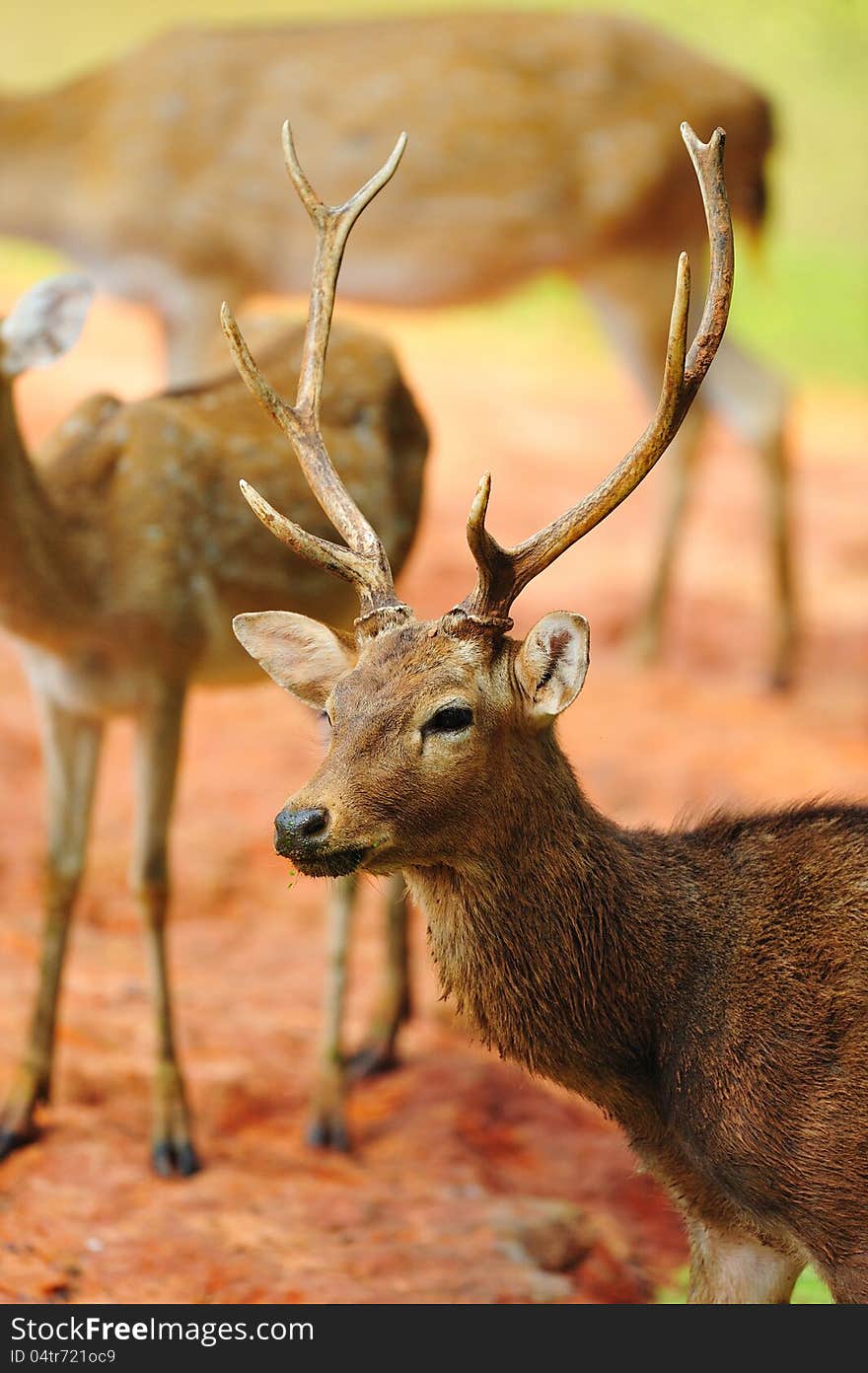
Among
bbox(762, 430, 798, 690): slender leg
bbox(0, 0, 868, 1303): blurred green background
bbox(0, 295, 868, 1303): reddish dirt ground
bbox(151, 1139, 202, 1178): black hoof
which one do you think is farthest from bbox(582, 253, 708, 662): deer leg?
bbox(0, 0, 868, 1303): blurred green background

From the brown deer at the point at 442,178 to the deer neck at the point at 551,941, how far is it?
4825 mm

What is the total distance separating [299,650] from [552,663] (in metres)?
0.50

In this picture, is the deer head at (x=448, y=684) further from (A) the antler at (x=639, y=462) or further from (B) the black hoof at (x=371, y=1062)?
(B) the black hoof at (x=371, y=1062)

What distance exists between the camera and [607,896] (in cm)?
315

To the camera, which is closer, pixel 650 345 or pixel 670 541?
pixel 650 345

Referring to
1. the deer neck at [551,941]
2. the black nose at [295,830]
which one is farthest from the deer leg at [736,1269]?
the black nose at [295,830]

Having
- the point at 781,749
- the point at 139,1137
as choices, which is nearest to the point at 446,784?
the point at 139,1137


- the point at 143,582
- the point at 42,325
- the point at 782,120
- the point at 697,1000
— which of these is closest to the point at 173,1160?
the point at 143,582

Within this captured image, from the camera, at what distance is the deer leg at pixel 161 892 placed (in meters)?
4.38

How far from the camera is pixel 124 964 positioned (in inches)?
230

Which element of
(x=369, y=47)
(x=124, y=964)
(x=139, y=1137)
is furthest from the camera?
(x=369, y=47)

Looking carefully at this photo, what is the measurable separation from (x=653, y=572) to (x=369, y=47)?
2647 mm

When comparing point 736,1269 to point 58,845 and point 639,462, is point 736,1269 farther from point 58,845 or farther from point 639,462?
point 58,845
